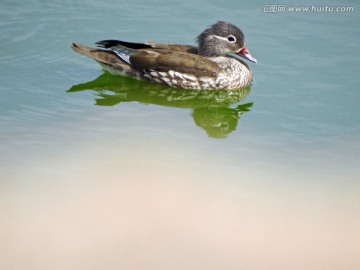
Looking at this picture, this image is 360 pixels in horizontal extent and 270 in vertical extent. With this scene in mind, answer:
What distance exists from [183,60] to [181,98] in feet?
1.81

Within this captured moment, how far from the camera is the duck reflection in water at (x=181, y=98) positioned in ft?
34.2

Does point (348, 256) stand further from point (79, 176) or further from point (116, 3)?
point (116, 3)

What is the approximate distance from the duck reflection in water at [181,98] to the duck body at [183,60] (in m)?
0.11

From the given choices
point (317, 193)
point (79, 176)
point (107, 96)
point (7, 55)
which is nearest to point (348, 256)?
point (317, 193)

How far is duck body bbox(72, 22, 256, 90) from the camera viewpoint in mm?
11117

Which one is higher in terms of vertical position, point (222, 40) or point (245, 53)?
point (222, 40)

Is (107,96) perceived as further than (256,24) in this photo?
No

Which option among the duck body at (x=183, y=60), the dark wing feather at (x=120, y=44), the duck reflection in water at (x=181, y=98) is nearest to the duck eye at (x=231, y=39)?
the duck body at (x=183, y=60)

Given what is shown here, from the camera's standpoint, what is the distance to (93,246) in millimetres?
7363

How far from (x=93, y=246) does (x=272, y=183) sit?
2.27 m

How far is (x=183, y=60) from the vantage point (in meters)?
11.1

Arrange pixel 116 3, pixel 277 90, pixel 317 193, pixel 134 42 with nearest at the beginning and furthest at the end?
pixel 317 193 → pixel 277 90 → pixel 134 42 → pixel 116 3

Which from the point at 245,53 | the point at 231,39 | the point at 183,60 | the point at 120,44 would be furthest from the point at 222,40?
the point at 120,44

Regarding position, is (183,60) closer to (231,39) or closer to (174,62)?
(174,62)
